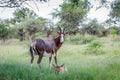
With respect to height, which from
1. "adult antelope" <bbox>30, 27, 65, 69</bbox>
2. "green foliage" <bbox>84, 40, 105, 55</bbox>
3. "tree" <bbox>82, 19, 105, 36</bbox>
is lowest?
"tree" <bbox>82, 19, 105, 36</bbox>

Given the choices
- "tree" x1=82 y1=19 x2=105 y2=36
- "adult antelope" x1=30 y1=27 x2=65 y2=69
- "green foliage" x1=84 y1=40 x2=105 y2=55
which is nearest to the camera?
"adult antelope" x1=30 y1=27 x2=65 y2=69

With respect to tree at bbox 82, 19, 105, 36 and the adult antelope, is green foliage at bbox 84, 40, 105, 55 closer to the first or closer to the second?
the adult antelope

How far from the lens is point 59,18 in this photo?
39.7 metres

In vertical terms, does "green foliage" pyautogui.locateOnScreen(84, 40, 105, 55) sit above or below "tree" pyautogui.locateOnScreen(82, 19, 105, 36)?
above

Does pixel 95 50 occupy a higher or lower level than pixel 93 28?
higher

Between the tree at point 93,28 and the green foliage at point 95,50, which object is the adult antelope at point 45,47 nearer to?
the green foliage at point 95,50

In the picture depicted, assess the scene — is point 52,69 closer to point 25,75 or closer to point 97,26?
point 25,75

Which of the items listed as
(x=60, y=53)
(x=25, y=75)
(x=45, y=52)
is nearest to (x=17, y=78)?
(x=25, y=75)

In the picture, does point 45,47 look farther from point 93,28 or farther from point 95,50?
point 93,28

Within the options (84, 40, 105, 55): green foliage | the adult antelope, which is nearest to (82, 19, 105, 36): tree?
(84, 40, 105, 55): green foliage

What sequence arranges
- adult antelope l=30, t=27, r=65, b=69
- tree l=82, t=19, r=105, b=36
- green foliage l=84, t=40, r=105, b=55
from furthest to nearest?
tree l=82, t=19, r=105, b=36 < green foliage l=84, t=40, r=105, b=55 < adult antelope l=30, t=27, r=65, b=69

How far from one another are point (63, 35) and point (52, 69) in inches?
103

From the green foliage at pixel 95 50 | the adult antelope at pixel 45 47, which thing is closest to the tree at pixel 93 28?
the green foliage at pixel 95 50

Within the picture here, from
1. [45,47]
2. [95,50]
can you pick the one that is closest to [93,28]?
[95,50]
